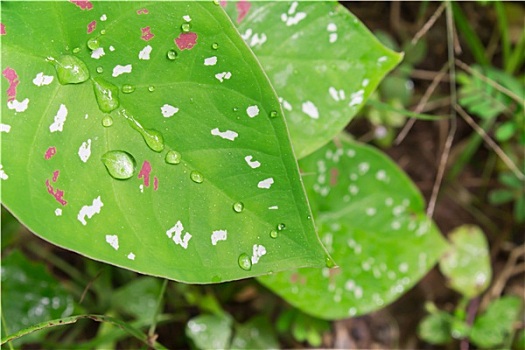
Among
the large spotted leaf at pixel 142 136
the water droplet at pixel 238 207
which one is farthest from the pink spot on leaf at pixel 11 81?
the water droplet at pixel 238 207

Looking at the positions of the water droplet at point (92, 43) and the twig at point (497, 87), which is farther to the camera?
the twig at point (497, 87)

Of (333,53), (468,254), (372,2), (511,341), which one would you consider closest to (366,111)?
(372,2)

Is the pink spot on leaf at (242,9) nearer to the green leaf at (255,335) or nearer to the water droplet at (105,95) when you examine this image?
the water droplet at (105,95)

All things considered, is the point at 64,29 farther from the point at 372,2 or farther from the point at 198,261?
the point at 372,2

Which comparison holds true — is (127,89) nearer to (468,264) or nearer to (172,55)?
(172,55)

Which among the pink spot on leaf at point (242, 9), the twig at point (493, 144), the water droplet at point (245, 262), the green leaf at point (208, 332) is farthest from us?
the green leaf at point (208, 332)
